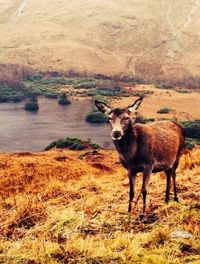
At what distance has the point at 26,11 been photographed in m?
179

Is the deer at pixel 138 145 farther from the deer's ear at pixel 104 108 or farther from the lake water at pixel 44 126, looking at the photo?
the lake water at pixel 44 126

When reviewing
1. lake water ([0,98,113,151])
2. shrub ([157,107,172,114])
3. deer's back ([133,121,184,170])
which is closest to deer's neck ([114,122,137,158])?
deer's back ([133,121,184,170])

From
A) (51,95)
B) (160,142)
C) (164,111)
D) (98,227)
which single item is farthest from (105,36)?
(98,227)

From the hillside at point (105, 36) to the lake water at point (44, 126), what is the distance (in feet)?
175

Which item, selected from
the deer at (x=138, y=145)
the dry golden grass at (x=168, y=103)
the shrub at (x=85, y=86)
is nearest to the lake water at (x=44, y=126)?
the dry golden grass at (x=168, y=103)

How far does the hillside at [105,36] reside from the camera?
141875 millimetres

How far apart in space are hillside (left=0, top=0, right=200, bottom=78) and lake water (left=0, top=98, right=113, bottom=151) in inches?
2096

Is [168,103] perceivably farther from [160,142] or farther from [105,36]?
[160,142]

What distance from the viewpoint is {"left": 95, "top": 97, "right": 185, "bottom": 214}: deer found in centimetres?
806

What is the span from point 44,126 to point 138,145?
6212 cm

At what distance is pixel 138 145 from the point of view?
8.53 m

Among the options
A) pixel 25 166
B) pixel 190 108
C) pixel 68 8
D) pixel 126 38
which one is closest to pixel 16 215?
pixel 25 166

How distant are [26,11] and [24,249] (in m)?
181

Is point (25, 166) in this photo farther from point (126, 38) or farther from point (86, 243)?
point (126, 38)
